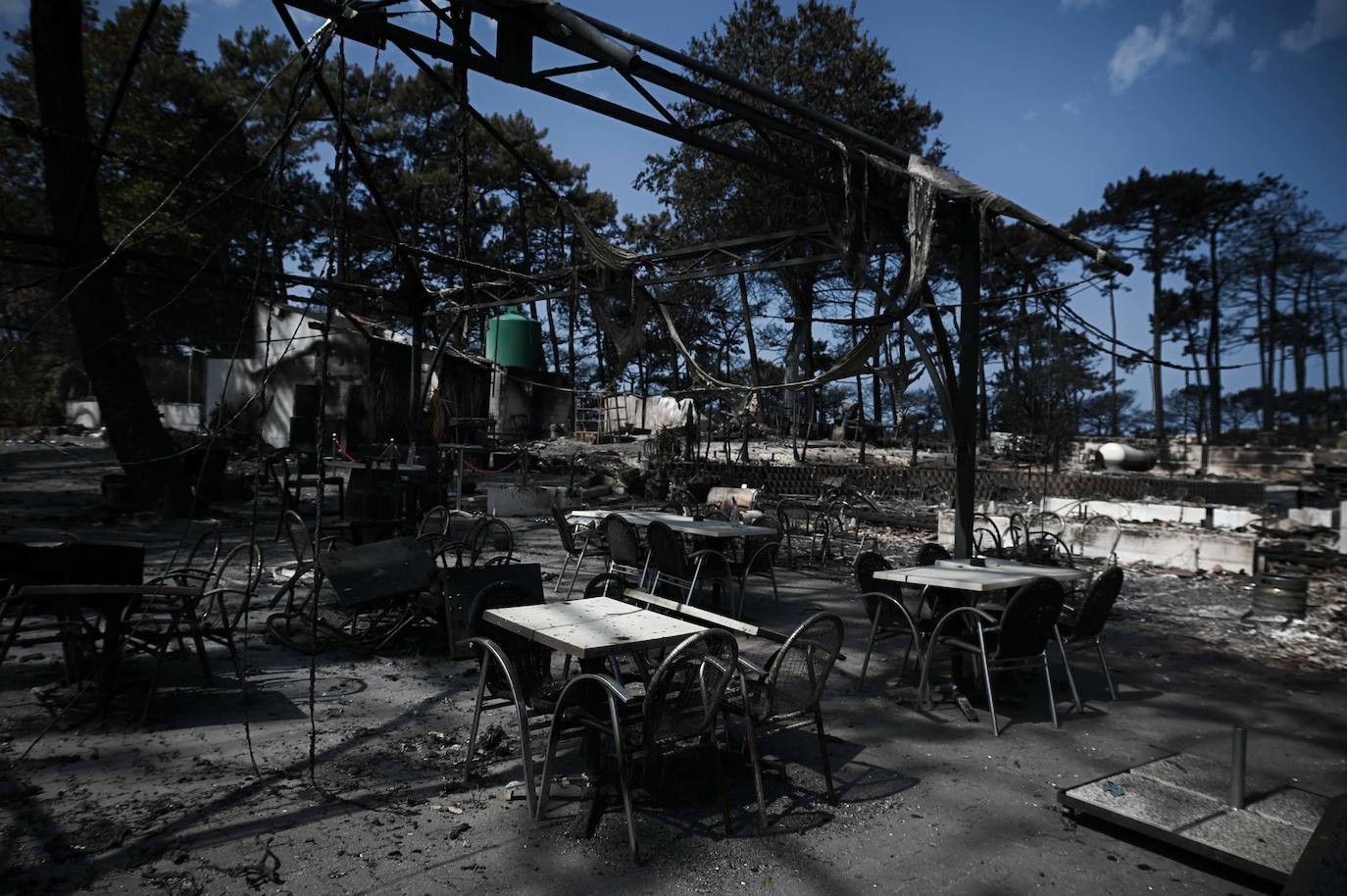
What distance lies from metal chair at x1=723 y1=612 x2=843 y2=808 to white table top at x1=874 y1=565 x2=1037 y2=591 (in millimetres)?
1638

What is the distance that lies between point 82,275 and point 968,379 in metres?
11.3

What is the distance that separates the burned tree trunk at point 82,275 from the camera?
10.8 metres

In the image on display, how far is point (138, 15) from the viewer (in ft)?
73.7

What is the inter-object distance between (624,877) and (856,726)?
216 cm

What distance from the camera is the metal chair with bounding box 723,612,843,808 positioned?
→ 135 inches

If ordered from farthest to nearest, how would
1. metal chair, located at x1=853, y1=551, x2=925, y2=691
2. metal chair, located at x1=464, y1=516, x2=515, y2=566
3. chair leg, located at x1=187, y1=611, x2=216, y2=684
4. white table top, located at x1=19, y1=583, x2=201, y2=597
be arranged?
metal chair, located at x1=464, y1=516, x2=515, y2=566, metal chair, located at x1=853, y1=551, x2=925, y2=691, chair leg, located at x1=187, y1=611, x2=216, y2=684, white table top, located at x1=19, y1=583, x2=201, y2=597

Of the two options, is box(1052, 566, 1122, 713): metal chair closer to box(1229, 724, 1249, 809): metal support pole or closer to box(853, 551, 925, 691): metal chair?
box(853, 551, 925, 691): metal chair

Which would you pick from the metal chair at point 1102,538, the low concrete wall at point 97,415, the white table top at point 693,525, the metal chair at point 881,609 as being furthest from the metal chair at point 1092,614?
the low concrete wall at point 97,415

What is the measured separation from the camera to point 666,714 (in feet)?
10.7

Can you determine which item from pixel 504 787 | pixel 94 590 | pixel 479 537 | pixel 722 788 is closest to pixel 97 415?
pixel 479 537

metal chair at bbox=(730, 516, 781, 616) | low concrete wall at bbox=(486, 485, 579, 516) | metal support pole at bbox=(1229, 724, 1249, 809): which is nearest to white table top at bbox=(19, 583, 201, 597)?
metal chair at bbox=(730, 516, 781, 616)

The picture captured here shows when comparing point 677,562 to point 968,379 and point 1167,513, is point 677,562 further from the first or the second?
point 1167,513

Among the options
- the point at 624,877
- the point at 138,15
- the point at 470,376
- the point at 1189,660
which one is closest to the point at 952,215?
the point at 1189,660

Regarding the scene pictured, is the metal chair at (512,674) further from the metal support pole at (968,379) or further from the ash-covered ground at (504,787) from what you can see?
the metal support pole at (968,379)
